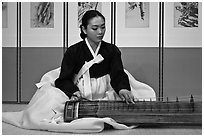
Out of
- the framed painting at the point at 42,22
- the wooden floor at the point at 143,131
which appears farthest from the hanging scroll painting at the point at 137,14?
the wooden floor at the point at 143,131

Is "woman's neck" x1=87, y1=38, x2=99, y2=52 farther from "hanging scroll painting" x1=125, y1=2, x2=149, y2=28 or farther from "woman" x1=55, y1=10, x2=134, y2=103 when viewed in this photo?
"hanging scroll painting" x1=125, y1=2, x2=149, y2=28

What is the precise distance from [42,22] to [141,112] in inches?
51.5

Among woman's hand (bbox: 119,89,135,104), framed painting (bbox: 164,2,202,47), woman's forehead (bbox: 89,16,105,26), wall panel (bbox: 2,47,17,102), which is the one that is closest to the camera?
woman's hand (bbox: 119,89,135,104)

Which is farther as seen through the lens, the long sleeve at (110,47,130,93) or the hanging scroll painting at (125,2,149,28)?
the hanging scroll painting at (125,2,149,28)

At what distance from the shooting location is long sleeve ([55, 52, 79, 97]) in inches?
93.1

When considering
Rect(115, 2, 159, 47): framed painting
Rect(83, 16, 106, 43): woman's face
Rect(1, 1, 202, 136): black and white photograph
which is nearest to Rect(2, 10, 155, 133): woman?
Rect(83, 16, 106, 43): woman's face

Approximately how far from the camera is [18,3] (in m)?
3.10

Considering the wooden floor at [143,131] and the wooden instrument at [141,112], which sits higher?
the wooden instrument at [141,112]

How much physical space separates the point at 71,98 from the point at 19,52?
95 centimetres

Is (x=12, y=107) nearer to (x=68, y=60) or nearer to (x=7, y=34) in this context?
(x=7, y=34)

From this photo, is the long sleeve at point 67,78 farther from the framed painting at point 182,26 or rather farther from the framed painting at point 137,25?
the framed painting at point 182,26

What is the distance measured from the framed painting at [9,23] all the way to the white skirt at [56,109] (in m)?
0.63

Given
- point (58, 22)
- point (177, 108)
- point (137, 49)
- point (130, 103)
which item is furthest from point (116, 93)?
point (58, 22)

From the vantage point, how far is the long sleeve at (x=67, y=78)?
7.76ft
